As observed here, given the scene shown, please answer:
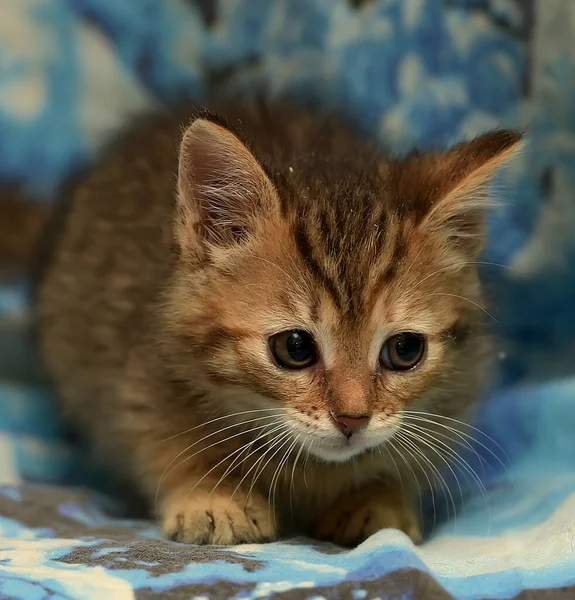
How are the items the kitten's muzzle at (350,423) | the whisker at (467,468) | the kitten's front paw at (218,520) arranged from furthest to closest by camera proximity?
1. the whisker at (467,468)
2. the kitten's front paw at (218,520)
3. the kitten's muzzle at (350,423)

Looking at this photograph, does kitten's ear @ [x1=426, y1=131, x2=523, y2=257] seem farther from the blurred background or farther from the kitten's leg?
the kitten's leg

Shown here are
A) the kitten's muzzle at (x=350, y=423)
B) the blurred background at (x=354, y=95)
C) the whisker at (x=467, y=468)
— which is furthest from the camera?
the blurred background at (x=354, y=95)

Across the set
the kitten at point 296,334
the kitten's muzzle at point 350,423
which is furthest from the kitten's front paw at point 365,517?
the kitten's muzzle at point 350,423

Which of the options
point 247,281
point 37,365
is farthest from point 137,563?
point 37,365

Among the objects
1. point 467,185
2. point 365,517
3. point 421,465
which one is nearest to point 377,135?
point 467,185

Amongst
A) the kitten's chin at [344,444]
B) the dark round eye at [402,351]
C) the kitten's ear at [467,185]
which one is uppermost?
the kitten's ear at [467,185]

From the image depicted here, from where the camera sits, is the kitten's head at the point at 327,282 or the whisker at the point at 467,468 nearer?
the kitten's head at the point at 327,282

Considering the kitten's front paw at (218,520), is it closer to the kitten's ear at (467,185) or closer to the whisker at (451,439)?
the whisker at (451,439)

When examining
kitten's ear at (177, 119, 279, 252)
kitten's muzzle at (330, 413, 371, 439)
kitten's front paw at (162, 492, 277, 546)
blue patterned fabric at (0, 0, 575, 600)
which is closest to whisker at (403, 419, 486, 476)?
blue patterned fabric at (0, 0, 575, 600)
